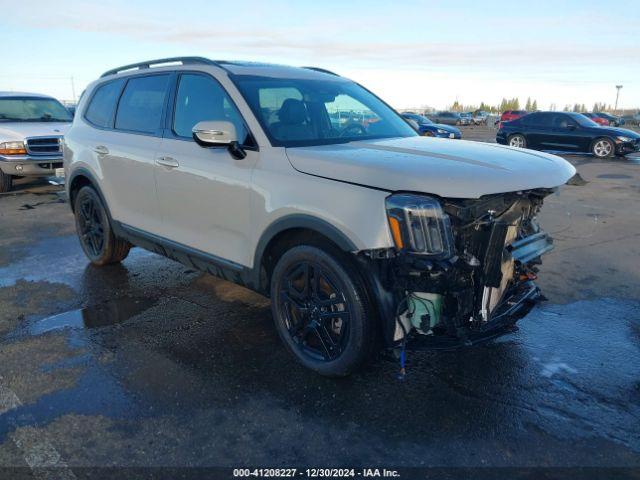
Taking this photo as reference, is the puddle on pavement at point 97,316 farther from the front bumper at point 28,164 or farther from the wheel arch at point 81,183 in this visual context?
the front bumper at point 28,164

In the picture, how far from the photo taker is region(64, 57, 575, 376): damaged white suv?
9.36ft

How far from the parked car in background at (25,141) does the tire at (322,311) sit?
27.0ft

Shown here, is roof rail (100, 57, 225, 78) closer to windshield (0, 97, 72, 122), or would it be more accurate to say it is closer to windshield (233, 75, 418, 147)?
windshield (233, 75, 418, 147)

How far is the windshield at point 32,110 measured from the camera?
1121 cm

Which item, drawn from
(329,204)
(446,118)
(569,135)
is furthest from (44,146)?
(446,118)

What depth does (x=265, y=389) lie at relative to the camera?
3.26 m

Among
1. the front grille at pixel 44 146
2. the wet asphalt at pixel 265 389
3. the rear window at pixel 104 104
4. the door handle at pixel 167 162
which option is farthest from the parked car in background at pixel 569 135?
the door handle at pixel 167 162

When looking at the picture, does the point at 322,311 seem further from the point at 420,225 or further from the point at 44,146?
the point at 44,146

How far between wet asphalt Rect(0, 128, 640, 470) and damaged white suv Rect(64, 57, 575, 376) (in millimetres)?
403

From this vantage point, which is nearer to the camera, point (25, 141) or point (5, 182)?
point (25, 141)

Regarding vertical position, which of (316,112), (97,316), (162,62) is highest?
(162,62)

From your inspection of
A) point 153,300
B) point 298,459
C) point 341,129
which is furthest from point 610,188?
point 298,459

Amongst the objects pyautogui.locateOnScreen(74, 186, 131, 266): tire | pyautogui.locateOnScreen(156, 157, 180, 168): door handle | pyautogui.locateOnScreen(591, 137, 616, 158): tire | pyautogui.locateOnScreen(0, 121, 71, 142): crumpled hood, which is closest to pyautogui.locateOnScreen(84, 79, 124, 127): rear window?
pyautogui.locateOnScreen(74, 186, 131, 266): tire

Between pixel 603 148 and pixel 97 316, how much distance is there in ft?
59.8
